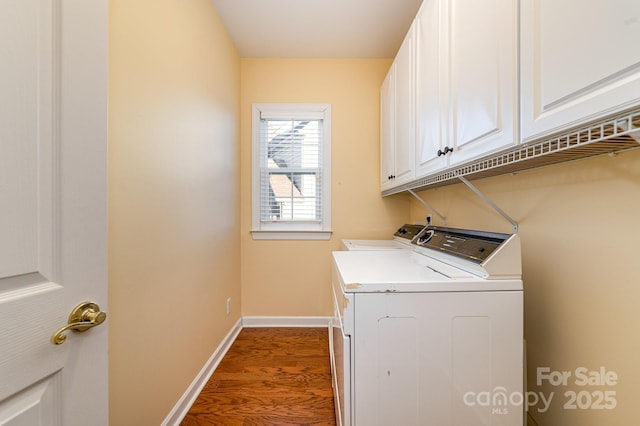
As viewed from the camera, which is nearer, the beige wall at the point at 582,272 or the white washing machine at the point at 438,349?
the beige wall at the point at 582,272

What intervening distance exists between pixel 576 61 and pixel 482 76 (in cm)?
34

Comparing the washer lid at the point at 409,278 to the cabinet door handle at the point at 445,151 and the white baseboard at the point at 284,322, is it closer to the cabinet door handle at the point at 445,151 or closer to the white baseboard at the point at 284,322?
the cabinet door handle at the point at 445,151

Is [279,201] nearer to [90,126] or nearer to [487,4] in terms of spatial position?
A: [90,126]

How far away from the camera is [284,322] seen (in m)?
2.47

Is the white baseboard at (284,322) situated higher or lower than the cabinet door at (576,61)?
lower

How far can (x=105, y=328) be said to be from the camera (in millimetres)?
670

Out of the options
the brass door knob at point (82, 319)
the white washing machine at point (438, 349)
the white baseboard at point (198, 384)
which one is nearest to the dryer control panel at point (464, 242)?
the white washing machine at point (438, 349)

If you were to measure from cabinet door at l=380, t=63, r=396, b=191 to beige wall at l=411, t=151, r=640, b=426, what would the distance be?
3.22 feet

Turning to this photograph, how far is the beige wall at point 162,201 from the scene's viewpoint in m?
0.97

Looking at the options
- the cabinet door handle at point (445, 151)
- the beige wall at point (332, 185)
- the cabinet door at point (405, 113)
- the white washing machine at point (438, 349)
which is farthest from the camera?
the beige wall at point (332, 185)

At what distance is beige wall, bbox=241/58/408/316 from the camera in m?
2.46

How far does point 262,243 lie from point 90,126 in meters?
1.96

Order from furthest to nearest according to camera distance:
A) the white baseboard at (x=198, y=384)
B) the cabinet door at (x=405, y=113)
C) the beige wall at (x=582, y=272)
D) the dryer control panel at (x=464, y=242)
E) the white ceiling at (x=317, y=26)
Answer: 1. the white ceiling at (x=317, y=26)
2. the cabinet door at (x=405, y=113)
3. the white baseboard at (x=198, y=384)
4. the dryer control panel at (x=464, y=242)
5. the beige wall at (x=582, y=272)

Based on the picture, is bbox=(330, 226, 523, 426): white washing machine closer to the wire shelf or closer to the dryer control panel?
the dryer control panel
